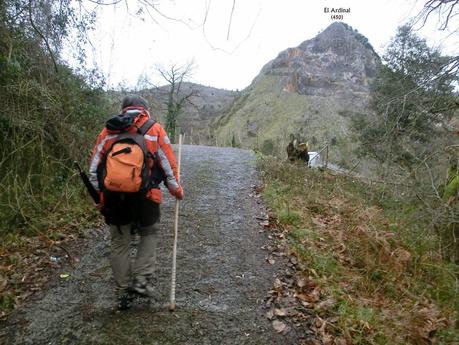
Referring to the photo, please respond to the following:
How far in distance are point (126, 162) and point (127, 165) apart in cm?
3

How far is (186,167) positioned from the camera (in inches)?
416

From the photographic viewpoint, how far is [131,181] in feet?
10.5

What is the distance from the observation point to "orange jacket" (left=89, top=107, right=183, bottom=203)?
11.1 ft

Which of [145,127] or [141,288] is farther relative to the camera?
[141,288]

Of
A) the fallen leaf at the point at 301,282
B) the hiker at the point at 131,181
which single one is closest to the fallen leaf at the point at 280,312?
the fallen leaf at the point at 301,282

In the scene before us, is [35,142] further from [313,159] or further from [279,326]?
[313,159]

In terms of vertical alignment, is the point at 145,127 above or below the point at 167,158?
above

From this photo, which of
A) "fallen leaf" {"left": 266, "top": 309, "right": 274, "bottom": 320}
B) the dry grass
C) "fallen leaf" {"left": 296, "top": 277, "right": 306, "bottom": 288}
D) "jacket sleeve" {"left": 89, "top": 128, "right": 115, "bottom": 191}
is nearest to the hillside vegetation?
"jacket sleeve" {"left": 89, "top": 128, "right": 115, "bottom": 191}

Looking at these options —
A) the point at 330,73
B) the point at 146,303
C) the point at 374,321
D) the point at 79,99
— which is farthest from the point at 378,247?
the point at 330,73

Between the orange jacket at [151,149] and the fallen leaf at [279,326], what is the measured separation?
1662 mm

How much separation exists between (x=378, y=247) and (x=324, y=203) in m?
2.32

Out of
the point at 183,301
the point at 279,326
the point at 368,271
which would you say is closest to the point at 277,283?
the point at 279,326

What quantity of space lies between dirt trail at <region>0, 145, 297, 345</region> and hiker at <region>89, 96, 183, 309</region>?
1.10ft

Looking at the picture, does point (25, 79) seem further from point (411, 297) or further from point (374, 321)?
point (411, 297)
